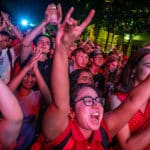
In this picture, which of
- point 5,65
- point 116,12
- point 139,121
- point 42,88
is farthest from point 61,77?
point 116,12

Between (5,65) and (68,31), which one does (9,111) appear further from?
(5,65)

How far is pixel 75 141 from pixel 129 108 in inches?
Result: 20.1

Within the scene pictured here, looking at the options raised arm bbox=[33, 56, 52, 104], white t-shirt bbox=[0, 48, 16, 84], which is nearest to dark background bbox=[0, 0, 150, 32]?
white t-shirt bbox=[0, 48, 16, 84]

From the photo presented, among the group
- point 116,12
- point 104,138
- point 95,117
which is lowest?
point 104,138

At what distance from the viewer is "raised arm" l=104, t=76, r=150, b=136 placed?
2.53 m

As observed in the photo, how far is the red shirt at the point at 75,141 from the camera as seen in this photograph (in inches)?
90.7

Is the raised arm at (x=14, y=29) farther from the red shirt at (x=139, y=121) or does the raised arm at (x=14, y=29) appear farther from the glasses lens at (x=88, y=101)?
the glasses lens at (x=88, y=101)

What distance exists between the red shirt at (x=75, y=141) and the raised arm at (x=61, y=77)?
1.9 inches

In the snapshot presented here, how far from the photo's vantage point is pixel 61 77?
2.16 meters

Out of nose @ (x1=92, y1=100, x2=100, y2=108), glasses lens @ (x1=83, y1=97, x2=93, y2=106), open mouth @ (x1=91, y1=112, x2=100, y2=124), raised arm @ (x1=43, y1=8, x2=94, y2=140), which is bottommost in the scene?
open mouth @ (x1=91, y1=112, x2=100, y2=124)

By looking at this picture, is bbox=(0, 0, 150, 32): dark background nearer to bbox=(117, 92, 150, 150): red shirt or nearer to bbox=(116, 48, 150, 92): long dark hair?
bbox=(116, 48, 150, 92): long dark hair

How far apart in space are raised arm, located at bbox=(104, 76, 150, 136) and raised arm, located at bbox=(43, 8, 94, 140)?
19.6 inches

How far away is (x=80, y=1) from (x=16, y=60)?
1441 centimetres

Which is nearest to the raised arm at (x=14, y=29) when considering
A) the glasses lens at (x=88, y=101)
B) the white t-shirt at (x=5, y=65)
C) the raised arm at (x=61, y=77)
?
the white t-shirt at (x=5, y=65)
